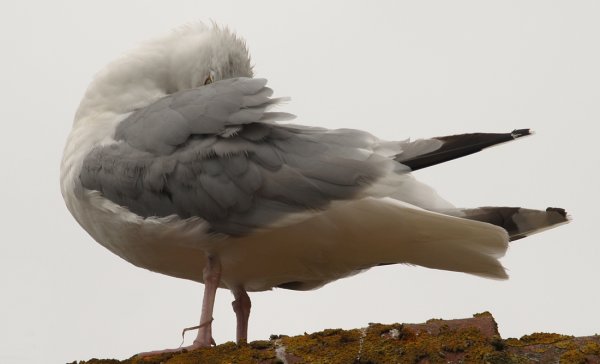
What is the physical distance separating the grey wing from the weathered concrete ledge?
1004 millimetres

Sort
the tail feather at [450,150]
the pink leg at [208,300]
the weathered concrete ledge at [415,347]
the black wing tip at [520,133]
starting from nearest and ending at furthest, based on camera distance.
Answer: the weathered concrete ledge at [415,347] < the black wing tip at [520,133] < the tail feather at [450,150] < the pink leg at [208,300]

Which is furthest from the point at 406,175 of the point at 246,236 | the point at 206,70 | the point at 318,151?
the point at 206,70

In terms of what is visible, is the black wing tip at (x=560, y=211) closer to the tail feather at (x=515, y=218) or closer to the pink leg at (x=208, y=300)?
the tail feather at (x=515, y=218)

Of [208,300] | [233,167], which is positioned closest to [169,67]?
[233,167]

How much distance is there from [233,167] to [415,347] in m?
1.67

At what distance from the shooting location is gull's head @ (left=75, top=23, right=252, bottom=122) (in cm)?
666

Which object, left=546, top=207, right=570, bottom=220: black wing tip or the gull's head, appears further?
the gull's head

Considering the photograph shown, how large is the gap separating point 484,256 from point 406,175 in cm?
58

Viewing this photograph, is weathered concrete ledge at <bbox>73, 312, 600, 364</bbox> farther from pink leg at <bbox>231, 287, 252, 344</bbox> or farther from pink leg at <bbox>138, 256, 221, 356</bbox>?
pink leg at <bbox>231, 287, 252, 344</bbox>

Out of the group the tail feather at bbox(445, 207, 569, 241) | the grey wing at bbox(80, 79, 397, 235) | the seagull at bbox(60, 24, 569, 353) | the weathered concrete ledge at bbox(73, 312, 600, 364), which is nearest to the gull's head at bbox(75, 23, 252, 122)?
the seagull at bbox(60, 24, 569, 353)

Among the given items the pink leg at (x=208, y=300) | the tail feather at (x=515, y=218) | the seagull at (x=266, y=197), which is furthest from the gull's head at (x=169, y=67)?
the tail feather at (x=515, y=218)

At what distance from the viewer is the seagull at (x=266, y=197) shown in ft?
18.7

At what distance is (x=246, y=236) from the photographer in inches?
228

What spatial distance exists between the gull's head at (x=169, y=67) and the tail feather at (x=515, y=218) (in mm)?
1950
